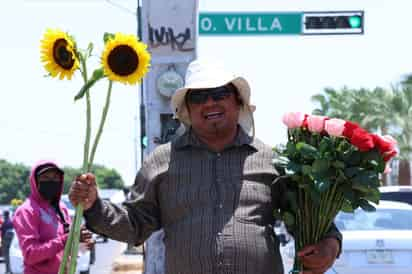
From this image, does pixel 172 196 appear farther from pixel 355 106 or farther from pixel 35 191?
pixel 355 106

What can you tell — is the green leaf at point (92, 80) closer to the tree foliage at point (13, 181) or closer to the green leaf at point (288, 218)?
the green leaf at point (288, 218)

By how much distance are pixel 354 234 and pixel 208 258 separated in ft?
16.8

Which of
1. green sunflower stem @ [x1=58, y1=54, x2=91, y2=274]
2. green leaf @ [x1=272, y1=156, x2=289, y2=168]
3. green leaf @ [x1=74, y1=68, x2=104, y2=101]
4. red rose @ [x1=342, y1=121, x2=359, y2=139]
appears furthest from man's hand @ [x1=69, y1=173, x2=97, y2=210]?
red rose @ [x1=342, y1=121, x2=359, y2=139]

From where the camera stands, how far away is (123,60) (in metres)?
4.15

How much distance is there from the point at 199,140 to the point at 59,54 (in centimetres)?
83

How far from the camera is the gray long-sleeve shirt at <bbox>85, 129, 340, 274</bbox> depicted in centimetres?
438

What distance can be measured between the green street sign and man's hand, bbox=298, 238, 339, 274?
783 centimetres

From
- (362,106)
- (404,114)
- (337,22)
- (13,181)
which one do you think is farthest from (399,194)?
(13,181)

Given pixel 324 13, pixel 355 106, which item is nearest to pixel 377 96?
pixel 355 106

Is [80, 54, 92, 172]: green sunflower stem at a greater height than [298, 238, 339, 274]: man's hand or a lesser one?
greater

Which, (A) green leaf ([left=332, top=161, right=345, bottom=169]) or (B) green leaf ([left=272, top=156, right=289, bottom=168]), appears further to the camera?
(B) green leaf ([left=272, top=156, right=289, bottom=168])

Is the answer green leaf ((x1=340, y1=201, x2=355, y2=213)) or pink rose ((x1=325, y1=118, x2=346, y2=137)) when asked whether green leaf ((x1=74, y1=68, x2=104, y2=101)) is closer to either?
pink rose ((x1=325, y1=118, x2=346, y2=137))

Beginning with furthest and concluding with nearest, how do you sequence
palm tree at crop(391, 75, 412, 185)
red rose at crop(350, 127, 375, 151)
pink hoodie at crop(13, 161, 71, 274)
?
1. palm tree at crop(391, 75, 412, 185)
2. pink hoodie at crop(13, 161, 71, 274)
3. red rose at crop(350, 127, 375, 151)

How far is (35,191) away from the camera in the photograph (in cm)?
671
